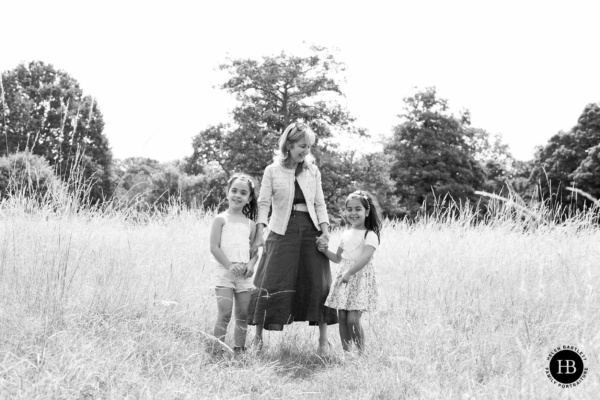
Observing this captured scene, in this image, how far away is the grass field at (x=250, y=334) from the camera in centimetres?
263

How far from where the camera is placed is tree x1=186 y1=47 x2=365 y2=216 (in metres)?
18.9

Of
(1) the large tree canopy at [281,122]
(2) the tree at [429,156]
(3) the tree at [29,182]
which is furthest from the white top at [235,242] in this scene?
(2) the tree at [429,156]

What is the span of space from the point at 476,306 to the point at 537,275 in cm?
112

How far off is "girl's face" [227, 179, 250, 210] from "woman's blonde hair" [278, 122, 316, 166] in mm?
388

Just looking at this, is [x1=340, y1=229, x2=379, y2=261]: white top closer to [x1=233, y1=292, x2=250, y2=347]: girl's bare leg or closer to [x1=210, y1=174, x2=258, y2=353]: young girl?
[x1=210, y1=174, x2=258, y2=353]: young girl

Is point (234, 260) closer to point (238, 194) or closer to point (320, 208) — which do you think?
point (238, 194)

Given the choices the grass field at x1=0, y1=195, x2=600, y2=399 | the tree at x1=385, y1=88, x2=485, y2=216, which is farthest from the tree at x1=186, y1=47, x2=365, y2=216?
the grass field at x1=0, y1=195, x2=600, y2=399

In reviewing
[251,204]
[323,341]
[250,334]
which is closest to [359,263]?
[323,341]

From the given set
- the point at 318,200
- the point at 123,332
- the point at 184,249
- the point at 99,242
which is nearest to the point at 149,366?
the point at 123,332

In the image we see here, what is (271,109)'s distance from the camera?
1941cm

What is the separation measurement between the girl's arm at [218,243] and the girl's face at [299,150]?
719mm

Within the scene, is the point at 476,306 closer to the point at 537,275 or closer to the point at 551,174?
the point at 537,275

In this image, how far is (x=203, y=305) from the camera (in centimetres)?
452

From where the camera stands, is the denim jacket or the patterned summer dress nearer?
the patterned summer dress
